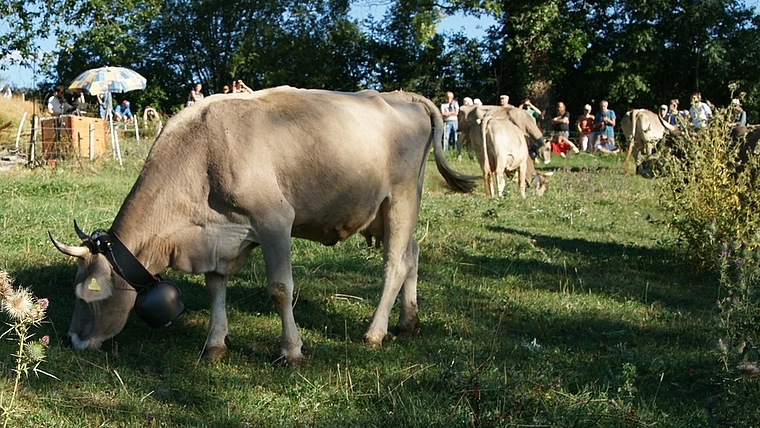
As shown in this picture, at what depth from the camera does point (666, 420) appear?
5105mm

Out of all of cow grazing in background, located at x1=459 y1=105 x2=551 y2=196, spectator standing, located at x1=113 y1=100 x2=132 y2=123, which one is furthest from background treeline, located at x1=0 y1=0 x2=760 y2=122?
cow grazing in background, located at x1=459 y1=105 x2=551 y2=196

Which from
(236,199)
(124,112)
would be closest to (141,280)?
(236,199)

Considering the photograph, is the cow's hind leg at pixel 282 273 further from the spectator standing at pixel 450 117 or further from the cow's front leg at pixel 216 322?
the spectator standing at pixel 450 117

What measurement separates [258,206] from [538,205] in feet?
31.0

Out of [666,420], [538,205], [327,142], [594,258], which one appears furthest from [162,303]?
[538,205]

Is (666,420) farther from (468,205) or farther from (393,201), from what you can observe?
(468,205)

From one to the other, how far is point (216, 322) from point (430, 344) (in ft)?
5.22

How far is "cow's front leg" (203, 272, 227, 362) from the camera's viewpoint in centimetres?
646

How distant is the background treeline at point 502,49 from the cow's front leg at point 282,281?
2557cm

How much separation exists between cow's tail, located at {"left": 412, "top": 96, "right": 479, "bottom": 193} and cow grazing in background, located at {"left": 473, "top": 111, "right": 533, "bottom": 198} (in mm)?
8704

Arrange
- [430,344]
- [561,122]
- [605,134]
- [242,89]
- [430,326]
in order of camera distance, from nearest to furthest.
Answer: [430,344] < [430,326] < [242,89] < [605,134] < [561,122]

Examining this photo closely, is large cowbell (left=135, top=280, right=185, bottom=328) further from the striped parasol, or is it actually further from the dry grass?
the striped parasol

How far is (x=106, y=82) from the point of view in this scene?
24.5m

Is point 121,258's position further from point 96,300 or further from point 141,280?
point 96,300
